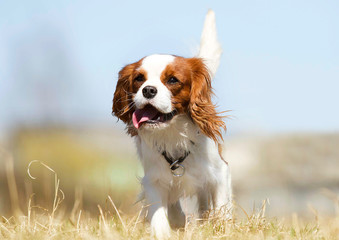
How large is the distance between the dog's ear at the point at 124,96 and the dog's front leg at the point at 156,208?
0.49 meters

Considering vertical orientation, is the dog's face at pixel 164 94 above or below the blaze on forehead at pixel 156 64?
below

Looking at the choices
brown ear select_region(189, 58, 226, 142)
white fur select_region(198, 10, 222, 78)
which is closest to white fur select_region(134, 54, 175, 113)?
brown ear select_region(189, 58, 226, 142)

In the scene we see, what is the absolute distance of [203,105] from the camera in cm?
340

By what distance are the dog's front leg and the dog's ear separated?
1.60 feet

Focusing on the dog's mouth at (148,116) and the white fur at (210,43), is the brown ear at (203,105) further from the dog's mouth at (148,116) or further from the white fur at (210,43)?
the white fur at (210,43)

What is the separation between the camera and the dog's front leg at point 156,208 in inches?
130

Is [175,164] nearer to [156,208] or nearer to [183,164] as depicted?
[183,164]

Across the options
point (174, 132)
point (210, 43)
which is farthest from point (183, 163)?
point (210, 43)

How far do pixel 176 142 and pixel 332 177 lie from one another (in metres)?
5.66

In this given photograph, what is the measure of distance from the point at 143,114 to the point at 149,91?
252 millimetres

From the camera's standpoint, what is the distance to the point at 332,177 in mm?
8461

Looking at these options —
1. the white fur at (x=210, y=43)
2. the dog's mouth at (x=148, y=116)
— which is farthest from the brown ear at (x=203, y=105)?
the white fur at (x=210, y=43)

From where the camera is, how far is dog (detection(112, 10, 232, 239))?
3.26 m

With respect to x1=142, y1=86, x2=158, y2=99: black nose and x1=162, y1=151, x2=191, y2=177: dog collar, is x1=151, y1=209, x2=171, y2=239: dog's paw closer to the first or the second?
x1=162, y1=151, x2=191, y2=177: dog collar
